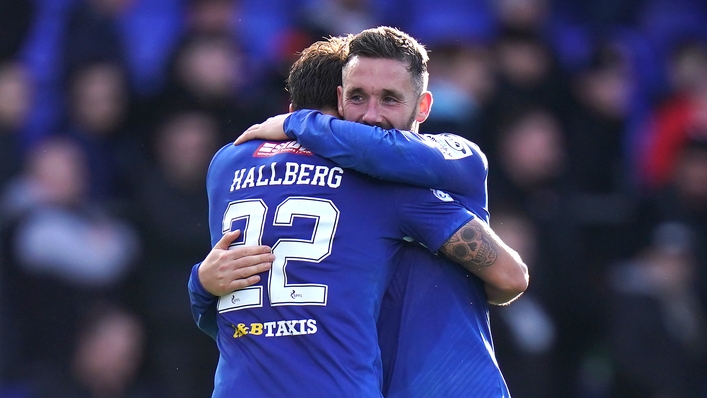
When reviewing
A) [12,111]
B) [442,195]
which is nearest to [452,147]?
[442,195]

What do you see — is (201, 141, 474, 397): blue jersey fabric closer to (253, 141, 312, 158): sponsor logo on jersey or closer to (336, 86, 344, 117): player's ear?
(253, 141, 312, 158): sponsor logo on jersey

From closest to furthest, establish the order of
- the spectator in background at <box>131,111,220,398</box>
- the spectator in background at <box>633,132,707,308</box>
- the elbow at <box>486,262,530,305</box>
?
the elbow at <box>486,262,530,305</box> → the spectator in background at <box>131,111,220,398</box> → the spectator in background at <box>633,132,707,308</box>

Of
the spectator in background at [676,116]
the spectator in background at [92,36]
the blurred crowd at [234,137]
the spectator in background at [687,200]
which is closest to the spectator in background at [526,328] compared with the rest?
the blurred crowd at [234,137]

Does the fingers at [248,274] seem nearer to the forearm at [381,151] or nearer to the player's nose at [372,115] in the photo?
the forearm at [381,151]

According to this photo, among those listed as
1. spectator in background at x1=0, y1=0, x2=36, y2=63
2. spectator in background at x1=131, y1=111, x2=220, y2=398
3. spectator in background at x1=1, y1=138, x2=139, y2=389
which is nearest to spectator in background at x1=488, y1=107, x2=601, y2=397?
spectator in background at x1=131, y1=111, x2=220, y2=398

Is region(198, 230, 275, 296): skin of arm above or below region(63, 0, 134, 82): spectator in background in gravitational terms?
above

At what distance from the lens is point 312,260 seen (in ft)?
13.5

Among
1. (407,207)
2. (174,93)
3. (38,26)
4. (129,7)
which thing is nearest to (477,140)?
(174,93)

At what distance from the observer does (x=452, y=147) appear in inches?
172

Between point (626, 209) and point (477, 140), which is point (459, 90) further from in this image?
point (626, 209)

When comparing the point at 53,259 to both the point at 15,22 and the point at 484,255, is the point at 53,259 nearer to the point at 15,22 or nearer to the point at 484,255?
the point at 15,22

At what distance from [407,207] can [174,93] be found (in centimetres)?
445

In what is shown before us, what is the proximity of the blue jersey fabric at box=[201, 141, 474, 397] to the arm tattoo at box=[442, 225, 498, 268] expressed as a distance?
37mm

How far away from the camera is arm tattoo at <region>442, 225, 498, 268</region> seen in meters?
4.22
